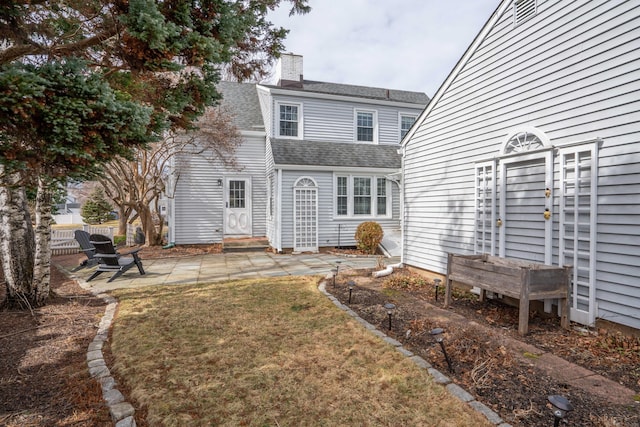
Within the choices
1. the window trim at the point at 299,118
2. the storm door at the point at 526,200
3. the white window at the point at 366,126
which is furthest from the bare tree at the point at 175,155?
the storm door at the point at 526,200

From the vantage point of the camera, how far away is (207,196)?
1312 cm

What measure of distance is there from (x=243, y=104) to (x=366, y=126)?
5.90 metres

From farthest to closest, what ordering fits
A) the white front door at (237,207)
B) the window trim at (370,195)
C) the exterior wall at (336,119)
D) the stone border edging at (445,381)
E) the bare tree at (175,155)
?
the white front door at (237,207)
the exterior wall at (336,119)
the window trim at (370,195)
the bare tree at (175,155)
the stone border edging at (445,381)

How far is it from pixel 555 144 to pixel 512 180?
35.2 inches

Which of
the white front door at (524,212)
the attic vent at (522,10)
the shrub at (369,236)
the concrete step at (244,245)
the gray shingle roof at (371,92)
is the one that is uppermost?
the gray shingle roof at (371,92)

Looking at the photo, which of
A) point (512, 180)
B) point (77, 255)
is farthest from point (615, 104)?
point (77, 255)

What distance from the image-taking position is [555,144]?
4641 mm

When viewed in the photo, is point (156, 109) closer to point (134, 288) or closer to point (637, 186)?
point (134, 288)

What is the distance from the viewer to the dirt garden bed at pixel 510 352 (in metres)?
2.56

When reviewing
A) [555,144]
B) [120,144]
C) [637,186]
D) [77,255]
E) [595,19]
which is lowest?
[77,255]

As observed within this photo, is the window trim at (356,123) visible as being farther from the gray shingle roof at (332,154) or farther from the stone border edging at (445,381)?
the stone border edging at (445,381)

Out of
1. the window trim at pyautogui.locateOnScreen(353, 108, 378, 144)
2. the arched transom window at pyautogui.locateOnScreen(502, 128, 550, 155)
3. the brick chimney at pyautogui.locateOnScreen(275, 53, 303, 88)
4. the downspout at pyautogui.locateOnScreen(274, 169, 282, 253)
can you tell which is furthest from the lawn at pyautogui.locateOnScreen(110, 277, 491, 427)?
the brick chimney at pyautogui.locateOnScreen(275, 53, 303, 88)

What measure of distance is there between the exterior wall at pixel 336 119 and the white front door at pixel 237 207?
2.72 metres

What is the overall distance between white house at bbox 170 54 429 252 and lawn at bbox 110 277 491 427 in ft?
22.4
